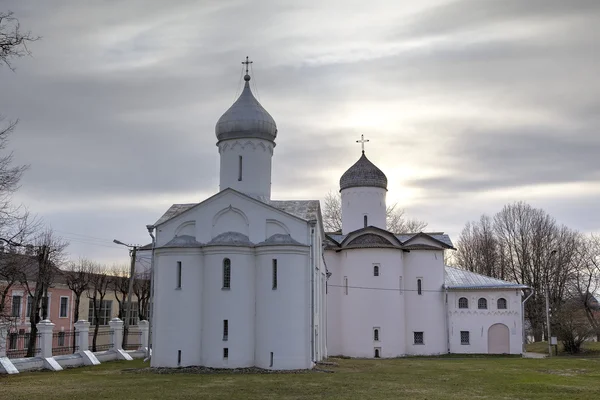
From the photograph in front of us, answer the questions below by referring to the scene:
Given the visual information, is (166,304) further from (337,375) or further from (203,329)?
(337,375)

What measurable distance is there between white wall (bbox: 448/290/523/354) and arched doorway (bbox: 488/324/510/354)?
20cm

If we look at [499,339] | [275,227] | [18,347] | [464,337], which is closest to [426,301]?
[464,337]

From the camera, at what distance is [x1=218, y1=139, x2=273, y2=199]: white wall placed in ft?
90.8

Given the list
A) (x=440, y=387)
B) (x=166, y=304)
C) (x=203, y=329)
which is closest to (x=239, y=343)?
(x=203, y=329)

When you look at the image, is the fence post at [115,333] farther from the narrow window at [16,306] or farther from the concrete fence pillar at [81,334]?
the narrow window at [16,306]

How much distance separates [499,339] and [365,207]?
11.0 metres

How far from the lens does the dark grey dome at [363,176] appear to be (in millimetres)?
39344

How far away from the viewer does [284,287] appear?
24.3m

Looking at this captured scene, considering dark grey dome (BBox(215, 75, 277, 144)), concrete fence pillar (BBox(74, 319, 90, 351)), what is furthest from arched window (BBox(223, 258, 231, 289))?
concrete fence pillar (BBox(74, 319, 90, 351))

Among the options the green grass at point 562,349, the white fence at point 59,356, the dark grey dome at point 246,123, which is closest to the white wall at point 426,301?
the green grass at point 562,349

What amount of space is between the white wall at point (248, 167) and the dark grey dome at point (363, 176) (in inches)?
482

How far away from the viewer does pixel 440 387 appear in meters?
19.2

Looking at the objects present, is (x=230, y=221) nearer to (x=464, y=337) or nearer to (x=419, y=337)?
(x=419, y=337)

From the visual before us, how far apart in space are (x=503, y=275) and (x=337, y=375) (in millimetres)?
31423
